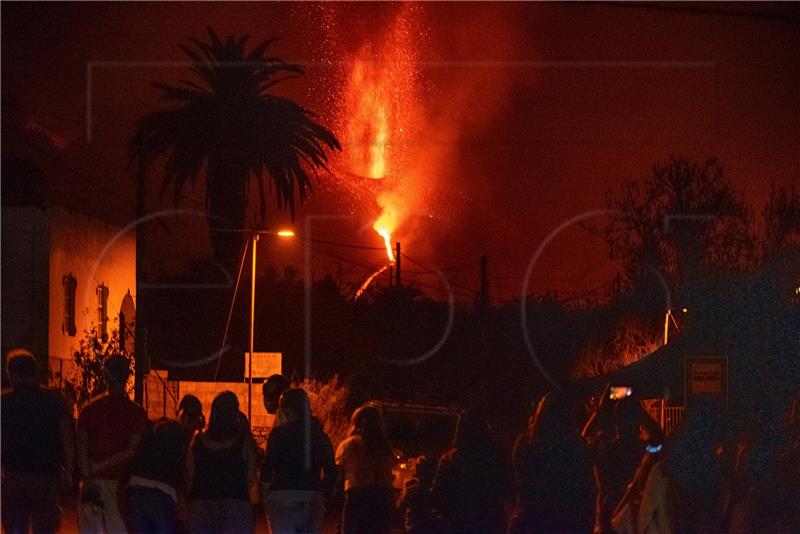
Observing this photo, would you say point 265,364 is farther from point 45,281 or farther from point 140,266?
point 140,266

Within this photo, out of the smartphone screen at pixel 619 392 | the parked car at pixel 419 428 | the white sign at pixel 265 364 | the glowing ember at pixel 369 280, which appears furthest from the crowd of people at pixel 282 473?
the glowing ember at pixel 369 280

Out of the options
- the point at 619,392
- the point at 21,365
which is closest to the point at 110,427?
the point at 21,365

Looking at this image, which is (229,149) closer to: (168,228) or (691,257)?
(168,228)

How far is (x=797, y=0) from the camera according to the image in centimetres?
1538

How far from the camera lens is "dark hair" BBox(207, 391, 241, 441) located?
26.3ft

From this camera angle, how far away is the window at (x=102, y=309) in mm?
27859

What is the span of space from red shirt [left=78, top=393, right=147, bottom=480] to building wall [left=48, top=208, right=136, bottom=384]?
1719 centimetres

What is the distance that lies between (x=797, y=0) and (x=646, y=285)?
1764 centimetres

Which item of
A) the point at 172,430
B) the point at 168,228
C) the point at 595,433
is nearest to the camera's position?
the point at 172,430

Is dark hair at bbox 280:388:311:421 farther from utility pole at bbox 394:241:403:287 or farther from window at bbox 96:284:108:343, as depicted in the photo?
utility pole at bbox 394:241:403:287

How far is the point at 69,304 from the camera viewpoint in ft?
87.1

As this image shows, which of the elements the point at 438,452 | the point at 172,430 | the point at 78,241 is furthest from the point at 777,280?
the point at 78,241

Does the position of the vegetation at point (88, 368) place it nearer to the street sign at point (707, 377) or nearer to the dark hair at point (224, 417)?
the street sign at point (707, 377)

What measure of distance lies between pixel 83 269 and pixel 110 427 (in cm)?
1909
